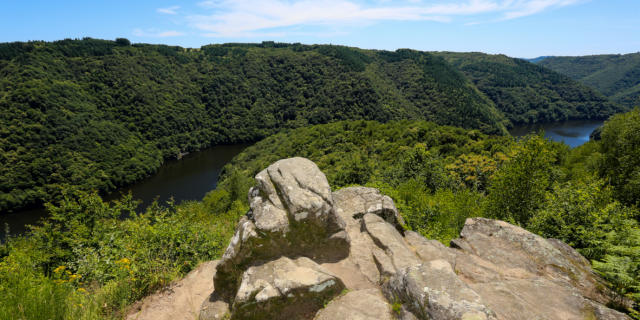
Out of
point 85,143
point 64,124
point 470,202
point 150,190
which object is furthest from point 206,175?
point 470,202

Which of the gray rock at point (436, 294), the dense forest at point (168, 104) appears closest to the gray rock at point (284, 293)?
the gray rock at point (436, 294)

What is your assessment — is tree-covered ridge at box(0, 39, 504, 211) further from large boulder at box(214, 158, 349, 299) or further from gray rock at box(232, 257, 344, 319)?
gray rock at box(232, 257, 344, 319)

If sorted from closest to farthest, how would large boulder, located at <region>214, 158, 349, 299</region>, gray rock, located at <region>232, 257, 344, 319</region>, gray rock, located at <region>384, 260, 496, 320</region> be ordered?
gray rock, located at <region>384, 260, 496, 320</region> < gray rock, located at <region>232, 257, 344, 319</region> < large boulder, located at <region>214, 158, 349, 299</region>

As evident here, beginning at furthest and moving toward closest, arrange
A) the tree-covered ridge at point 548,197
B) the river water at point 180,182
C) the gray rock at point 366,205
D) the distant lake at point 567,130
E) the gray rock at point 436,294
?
1. the distant lake at point 567,130
2. the river water at point 180,182
3. the gray rock at point 366,205
4. the tree-covered ridge at point 548,197
5. the gray rock at point 436,294

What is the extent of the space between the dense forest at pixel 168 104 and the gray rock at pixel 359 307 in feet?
259

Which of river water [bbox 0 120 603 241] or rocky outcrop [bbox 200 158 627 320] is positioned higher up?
rocky outcrop [bbox 200 158 627 320]

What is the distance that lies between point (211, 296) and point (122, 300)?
2218mm

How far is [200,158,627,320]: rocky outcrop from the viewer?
5.85 meters

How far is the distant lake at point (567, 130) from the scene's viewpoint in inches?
5409

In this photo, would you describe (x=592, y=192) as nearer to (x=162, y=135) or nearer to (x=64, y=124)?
(x=64, y=124)

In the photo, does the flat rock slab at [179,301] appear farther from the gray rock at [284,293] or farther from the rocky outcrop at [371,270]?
the gray rock at [284,293]

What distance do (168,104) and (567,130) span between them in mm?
223666

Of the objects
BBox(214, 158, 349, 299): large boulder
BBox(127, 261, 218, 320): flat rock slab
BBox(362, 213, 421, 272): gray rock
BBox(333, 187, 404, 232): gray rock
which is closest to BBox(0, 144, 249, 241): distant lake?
BBox(333, 187, 404, 232): gray rock

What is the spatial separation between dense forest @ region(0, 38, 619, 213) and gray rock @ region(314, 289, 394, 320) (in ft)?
259
